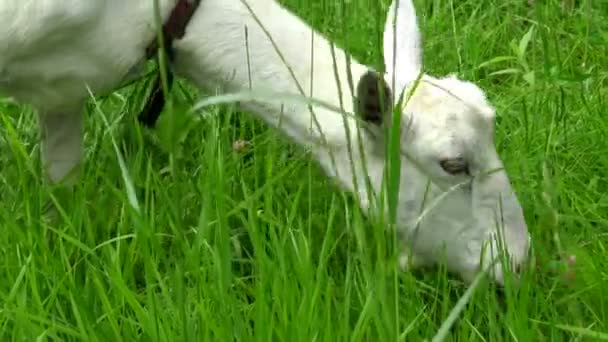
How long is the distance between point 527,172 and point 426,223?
0.42 meters

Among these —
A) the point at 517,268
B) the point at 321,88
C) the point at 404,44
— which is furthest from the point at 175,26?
the point at 517,268

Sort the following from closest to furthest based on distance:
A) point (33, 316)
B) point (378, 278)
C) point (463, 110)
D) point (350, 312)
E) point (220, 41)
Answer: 1. point (378, 278)
2. point (33, 316)
3. point (350, 312)
4. point (463, 110)
5. point (220, 41)

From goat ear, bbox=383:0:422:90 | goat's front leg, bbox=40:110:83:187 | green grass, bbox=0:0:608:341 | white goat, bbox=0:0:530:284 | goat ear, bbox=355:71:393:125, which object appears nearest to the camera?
green grass, bbox=0:0:608:341

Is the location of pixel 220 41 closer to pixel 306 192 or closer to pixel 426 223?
pixel 306 192

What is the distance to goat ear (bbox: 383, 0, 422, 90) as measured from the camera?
3148mm

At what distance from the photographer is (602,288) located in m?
2.75

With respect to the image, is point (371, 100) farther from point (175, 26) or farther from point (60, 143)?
point (60, 143)

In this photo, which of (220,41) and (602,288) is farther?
(220,41)

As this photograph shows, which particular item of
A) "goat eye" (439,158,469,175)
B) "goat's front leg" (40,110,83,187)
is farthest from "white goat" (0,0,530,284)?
"goat's front leg" (40,110,83,187)

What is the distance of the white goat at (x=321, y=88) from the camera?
3.00 meters

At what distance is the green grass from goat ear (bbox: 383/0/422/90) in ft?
1.08

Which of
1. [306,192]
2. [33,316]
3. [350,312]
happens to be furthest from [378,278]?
[306,192]

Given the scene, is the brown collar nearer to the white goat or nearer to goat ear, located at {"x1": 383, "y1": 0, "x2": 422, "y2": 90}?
the white goat

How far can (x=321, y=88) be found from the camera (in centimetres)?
321
